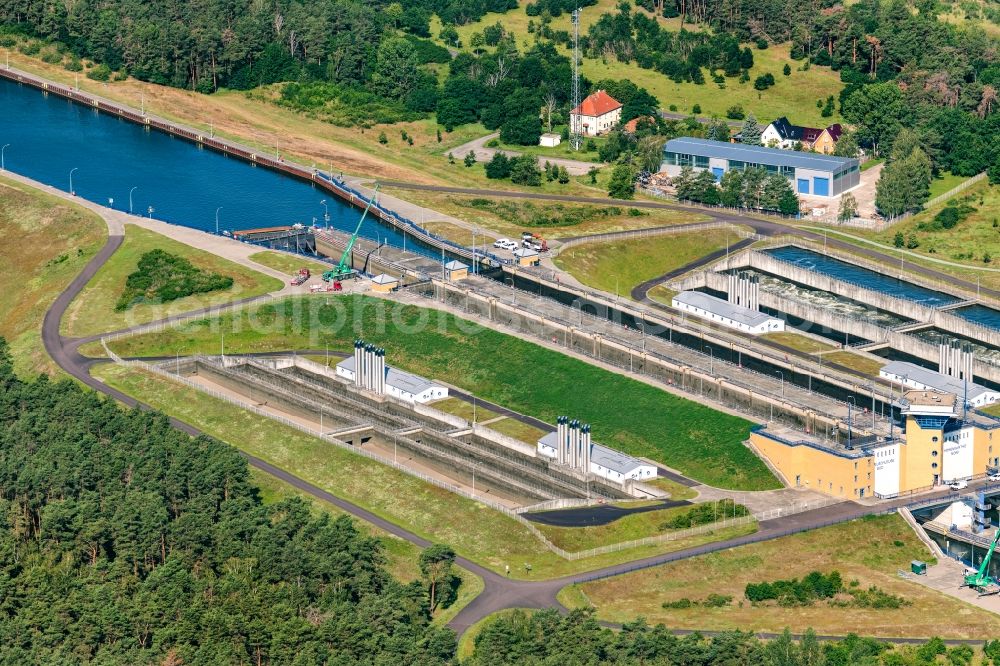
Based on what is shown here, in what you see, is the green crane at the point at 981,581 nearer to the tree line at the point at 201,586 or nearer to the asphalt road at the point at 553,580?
the asphalt road at the point at 553,580

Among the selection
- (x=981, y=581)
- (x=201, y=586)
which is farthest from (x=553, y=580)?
(x=981, y=581)

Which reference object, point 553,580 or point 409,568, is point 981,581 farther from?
point 409,568

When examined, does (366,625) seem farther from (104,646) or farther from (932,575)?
(932,575)

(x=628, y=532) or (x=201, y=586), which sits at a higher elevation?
(x=628, y=532)

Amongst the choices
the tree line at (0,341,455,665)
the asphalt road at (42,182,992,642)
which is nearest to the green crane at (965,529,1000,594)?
the asphalt road at (42,182,992,642)

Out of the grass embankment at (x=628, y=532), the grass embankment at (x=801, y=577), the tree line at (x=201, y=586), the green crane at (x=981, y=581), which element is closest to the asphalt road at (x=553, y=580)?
the grass embankment at (x=801, y=577)

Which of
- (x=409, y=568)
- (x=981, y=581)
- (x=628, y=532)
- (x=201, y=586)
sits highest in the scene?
(x=981, y=581)
